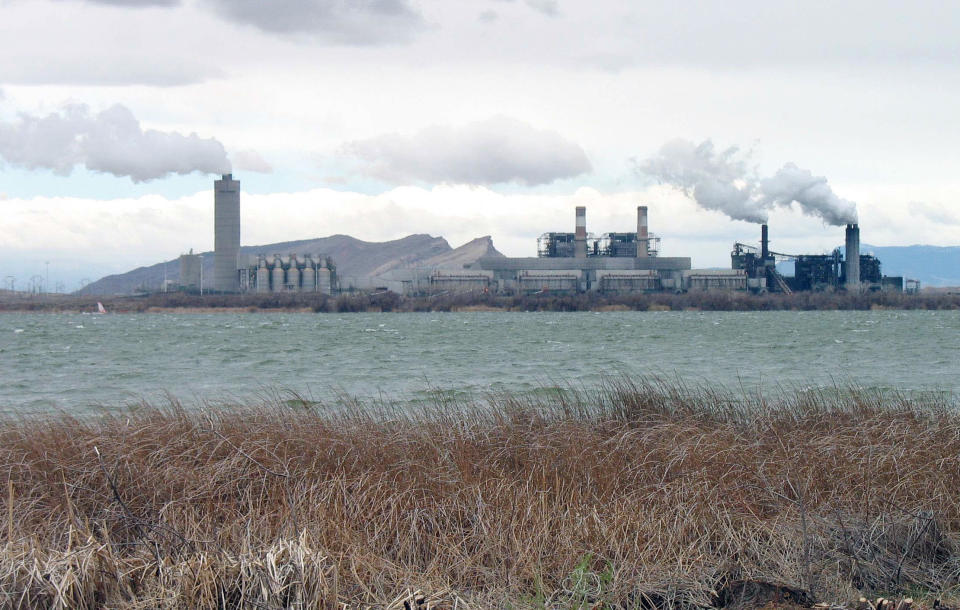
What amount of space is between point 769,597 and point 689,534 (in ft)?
4.00

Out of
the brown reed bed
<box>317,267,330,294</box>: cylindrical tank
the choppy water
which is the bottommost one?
the choppy water

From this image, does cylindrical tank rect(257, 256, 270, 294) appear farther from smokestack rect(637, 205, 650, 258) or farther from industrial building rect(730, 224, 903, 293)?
industrial building rect(730, 224, 903, 293)

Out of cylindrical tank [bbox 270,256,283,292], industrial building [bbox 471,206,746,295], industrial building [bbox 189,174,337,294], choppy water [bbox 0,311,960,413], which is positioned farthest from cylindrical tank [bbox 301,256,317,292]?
choppy water [bbox 0,311,960,413]

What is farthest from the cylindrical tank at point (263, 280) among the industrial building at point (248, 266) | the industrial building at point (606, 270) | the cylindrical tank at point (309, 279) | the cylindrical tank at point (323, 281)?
the industrial building at point (606, 270)

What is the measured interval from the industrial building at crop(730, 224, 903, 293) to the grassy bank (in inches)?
58.8

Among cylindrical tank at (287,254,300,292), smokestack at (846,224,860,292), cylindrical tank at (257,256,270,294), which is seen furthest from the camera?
cylindrical tank at (287,254,300,292)

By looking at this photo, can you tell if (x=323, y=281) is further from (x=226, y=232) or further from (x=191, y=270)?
(x=191, y=270)

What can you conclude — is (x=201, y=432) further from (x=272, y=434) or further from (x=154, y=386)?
(x=154, y=386)

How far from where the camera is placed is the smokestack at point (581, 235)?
12794 cm

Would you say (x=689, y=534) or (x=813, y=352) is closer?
(x=689, y=534)

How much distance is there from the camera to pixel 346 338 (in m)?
57.2

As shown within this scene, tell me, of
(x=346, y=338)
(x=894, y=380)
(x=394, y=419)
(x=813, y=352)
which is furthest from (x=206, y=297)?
(x=394, y=419)

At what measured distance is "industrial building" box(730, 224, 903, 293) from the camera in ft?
380

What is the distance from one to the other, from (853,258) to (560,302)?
35497 mm
